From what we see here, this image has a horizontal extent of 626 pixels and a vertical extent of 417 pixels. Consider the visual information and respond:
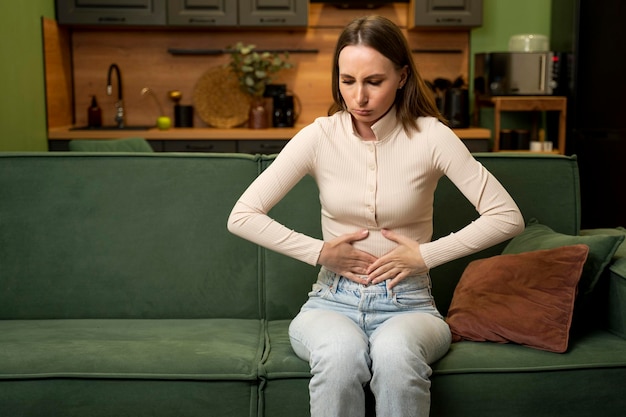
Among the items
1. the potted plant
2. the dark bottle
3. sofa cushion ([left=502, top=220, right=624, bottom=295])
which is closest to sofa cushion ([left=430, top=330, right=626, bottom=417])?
sofa cushion ([left=502, top=220, right=624, bottom=295])

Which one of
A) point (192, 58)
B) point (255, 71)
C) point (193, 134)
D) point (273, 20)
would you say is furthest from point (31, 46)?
point (273, 20)

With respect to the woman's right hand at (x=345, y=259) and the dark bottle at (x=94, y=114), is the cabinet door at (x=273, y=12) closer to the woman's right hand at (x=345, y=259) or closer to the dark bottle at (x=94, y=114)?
the dark bottle at (x=94, y=114)

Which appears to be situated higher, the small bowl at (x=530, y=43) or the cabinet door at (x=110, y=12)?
the cabinet door at (x=110, y=12)

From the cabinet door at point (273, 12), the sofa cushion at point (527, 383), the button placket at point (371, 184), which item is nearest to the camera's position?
the sofa cushion at point (527, 383)

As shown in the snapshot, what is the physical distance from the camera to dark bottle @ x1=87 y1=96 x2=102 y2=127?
198 inches

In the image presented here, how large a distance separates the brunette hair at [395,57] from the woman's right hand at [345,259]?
0.32 m

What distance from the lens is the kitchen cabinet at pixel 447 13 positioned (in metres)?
4.79

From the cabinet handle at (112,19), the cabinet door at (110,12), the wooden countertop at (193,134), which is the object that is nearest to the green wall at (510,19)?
the wooden countertop at (193,134)

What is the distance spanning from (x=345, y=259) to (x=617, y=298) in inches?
28.0

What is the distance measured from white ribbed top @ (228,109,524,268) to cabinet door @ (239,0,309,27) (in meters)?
3.00

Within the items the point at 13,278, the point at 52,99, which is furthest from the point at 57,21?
the point at 13,278

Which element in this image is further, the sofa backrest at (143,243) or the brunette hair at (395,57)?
the sofa backrest at (143,243)

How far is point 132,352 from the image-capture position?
1.84 meters

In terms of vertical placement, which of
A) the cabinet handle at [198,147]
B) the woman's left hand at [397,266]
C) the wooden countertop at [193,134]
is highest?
the wooden countertop at [193,134]
